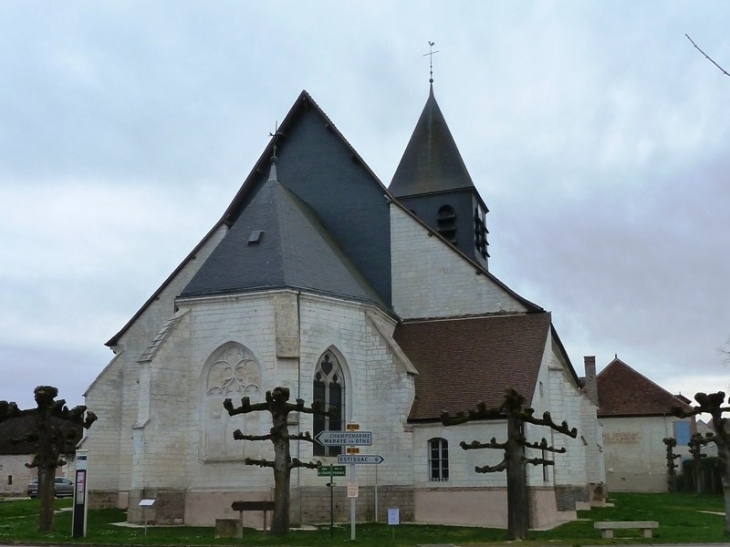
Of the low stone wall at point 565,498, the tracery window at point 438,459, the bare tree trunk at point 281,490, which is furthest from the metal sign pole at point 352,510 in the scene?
the low stone wall at point 565,498

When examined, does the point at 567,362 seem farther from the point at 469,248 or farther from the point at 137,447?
the point at 137,447

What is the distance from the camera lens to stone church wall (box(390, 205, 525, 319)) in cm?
2798

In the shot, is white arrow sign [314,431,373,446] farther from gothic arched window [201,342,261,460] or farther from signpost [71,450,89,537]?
signpost [71,450,89,537]

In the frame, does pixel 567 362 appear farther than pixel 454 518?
Yes

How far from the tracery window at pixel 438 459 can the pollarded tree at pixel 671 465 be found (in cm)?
2836

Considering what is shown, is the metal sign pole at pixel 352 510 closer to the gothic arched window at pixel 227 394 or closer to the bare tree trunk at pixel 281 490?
the bare tree trunk at pixel 281 490

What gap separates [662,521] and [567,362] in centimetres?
1160

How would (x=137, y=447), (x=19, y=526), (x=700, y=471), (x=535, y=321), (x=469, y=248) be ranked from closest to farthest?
1. (x=19, y=526)
2. (x=137, y=447)
3. (x=535, y=321)
4. (x=469, y=248)
5. (x=700, y=471)

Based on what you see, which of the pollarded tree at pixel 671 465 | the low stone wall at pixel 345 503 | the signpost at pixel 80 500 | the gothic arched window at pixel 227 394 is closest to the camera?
the signpost at pixel 80 500

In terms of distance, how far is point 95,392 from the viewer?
29.2 metres

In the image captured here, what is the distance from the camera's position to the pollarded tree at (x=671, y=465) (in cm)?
4894

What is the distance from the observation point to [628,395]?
178 ft

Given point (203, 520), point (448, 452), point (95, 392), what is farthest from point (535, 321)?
point (95, 392)

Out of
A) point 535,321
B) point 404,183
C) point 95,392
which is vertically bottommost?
point 95,392
